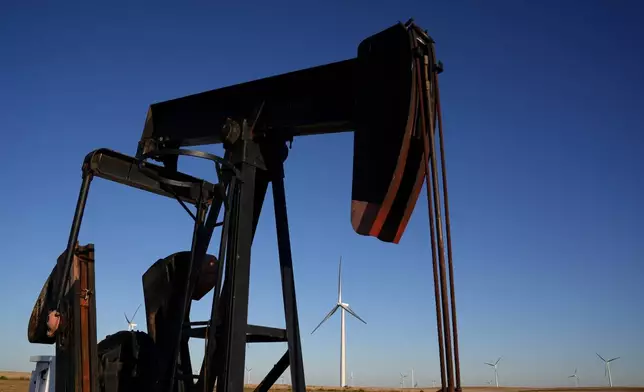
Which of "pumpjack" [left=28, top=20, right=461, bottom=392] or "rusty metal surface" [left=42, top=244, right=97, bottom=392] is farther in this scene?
"rusty metal surface" [left=42, top=244, right=97, bottom=392]

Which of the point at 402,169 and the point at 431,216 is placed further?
the point at 402,169

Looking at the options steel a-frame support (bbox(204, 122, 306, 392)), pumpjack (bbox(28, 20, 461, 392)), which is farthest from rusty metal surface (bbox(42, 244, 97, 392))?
steel a-frame support (bbox(204, 122, 306, 392))

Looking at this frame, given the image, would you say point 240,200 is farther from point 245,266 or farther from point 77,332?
point 77,332

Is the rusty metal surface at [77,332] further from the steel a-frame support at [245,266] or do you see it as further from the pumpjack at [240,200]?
the steel a-frame support at [245,266]

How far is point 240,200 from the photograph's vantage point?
468cm

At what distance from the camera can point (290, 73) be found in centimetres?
514

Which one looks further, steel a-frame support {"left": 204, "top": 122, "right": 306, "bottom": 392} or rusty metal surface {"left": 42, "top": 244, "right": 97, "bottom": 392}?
rusty metal surface {"left": 42, "top": 244, "right": 97, "bottom": 392}

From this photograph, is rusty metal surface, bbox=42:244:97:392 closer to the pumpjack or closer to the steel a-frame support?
the pumpjack

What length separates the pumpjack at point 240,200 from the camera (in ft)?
13.6

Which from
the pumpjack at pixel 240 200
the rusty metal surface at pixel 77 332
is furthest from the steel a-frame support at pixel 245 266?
the rusty metal surface at pixel 77 332

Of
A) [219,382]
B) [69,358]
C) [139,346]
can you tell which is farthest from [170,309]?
[219,382]

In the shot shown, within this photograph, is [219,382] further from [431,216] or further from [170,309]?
[431,216]

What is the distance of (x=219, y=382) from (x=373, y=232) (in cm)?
152

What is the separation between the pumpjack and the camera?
413 centimetres
